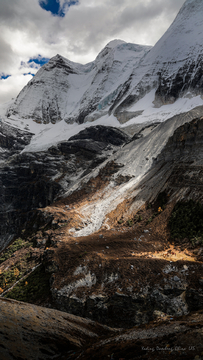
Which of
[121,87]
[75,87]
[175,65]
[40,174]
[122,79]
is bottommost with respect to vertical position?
[40,174]

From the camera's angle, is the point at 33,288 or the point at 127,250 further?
the point at 127,250

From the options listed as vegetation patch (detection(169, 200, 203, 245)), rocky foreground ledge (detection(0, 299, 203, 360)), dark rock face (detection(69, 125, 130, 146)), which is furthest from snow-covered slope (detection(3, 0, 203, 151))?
rocky foreground ledge (detection(0, 299, 203, 360))

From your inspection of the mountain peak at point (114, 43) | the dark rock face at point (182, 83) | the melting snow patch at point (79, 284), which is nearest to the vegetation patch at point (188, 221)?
the melting snow patch at point (79, 284)

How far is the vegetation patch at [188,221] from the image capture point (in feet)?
47.0

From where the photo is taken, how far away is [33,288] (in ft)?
48.5

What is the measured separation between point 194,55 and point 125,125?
38.6m

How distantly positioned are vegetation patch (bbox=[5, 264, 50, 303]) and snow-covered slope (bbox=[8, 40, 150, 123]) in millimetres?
92236

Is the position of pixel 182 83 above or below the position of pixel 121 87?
below

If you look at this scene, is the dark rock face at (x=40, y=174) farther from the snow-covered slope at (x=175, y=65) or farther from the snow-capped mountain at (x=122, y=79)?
the snow-covered slope at (x=175, y=65)

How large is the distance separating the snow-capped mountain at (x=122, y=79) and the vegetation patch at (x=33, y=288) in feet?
226

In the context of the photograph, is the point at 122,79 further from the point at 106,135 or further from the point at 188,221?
the point at 188,221

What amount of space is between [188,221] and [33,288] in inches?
533

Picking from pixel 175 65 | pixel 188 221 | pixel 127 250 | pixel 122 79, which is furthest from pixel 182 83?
pixel 127 250

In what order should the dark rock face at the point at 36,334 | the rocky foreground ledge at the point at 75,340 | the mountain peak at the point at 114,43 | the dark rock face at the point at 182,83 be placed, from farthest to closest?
1. the mountain peak at the point at 114,43
2. the dark rock face at the point at 182,83
3. the dark rock face at the point at 36,334
4. the rocky foreground ledge at the point at 75,340
